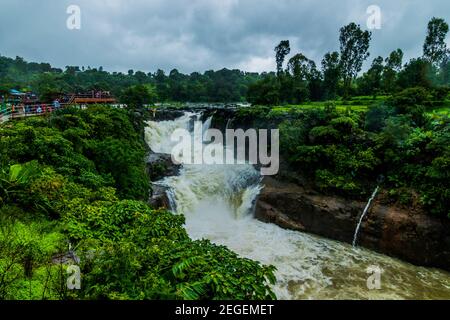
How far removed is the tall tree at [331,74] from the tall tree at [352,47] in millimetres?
1760

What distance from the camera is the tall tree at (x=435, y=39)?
27.2 meters

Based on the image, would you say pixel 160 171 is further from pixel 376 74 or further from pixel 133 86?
pixel 376 74

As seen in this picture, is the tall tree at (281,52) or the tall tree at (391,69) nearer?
the tall tree at (391,69)

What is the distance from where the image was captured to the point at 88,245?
4.97 m

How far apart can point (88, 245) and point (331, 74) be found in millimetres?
34733

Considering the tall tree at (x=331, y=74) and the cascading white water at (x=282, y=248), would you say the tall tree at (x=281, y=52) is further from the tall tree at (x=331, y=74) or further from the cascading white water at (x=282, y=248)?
the cascading white water at (x=282, y=248)

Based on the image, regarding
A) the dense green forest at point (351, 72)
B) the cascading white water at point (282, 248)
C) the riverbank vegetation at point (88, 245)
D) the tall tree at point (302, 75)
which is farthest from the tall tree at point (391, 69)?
the riverbank vegetation at point (88, 245)

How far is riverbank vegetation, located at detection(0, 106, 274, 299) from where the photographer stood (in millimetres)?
3773

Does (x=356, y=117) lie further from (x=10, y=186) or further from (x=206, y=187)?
(x=10, y=186)

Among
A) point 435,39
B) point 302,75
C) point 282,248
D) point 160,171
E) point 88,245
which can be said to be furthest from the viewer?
point 302,75

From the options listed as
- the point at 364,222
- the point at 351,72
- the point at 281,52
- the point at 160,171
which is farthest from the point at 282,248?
the point at 281,52

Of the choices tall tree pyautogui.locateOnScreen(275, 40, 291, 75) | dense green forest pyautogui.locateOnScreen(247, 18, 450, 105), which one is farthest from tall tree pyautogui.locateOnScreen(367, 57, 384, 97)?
tall tree pyautogui.locateOnScreen(275, 40, 291, 75)

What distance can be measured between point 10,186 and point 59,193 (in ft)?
3.13

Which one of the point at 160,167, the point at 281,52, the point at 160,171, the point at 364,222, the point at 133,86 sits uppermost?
the point at 281,52
